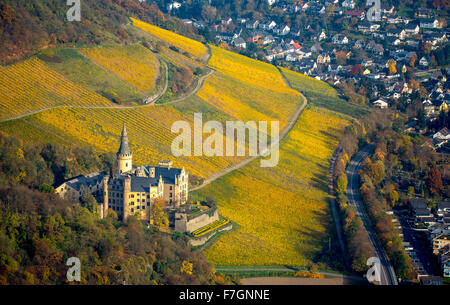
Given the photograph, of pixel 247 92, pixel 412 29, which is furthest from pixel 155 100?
pixel 412 29

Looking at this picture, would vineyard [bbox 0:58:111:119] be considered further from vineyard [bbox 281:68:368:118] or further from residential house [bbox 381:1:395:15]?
residential house [bbox 381:1:395:15]

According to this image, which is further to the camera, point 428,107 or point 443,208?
point 428,107

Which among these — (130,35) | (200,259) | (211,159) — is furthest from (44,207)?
(130,35)

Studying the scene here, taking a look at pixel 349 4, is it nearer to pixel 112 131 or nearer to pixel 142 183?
pixel 112 131

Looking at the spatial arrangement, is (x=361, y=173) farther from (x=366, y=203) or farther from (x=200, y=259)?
(x=200, y=259)

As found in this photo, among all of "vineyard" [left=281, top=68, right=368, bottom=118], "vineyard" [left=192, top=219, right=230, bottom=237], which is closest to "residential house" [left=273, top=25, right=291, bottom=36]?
"vineyard" [left=281, top=68, right=368, bottom=118]

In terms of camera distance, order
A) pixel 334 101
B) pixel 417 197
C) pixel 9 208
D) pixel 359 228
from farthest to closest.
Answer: pixel 334 101, pixel 417 197, pixel 359 228, pixel 9 208

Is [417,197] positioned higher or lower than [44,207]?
higher
